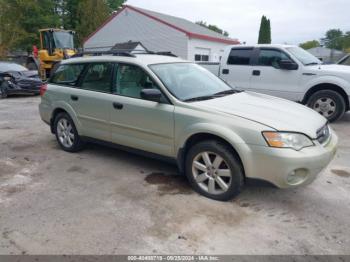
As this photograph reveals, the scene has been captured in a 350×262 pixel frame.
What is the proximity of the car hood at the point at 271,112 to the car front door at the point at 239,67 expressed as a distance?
A: 402 cm

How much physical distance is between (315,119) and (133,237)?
97.5 inches

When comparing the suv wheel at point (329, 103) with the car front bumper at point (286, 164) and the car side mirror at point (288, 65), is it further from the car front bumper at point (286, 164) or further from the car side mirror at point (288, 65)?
the car front bumper at point (286, 164)

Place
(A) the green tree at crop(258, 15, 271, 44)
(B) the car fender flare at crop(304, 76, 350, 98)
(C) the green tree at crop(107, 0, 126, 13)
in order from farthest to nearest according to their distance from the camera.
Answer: (C) the green tree at crop(107, 0, 126, 13), (A) the green tree at crop(258, 15, 271, 44), (B) the car fender flare at crop(304, 76, 350, 98)

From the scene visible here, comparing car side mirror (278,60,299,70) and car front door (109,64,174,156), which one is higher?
car side mirror (278,60,299,70)

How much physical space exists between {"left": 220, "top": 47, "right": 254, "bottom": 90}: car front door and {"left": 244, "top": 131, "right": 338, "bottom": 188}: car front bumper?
5028 millimetres

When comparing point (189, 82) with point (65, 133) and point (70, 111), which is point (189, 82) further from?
point (65, 133)

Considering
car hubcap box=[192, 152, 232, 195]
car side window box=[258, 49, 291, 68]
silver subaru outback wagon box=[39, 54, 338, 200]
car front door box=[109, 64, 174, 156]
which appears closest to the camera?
silver subaru outback wagon box=[39, 54, 338, 200]

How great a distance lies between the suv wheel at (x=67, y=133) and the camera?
5.39 metres

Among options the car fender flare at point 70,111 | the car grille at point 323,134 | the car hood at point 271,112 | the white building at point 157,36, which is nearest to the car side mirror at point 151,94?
the car hood at point 271,112

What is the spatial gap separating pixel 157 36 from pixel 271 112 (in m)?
18.3

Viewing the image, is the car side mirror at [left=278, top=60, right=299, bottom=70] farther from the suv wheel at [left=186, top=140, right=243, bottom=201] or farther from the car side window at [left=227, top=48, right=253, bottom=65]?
the suv wheel at [left=186, top=140, right=243, bottom=201]

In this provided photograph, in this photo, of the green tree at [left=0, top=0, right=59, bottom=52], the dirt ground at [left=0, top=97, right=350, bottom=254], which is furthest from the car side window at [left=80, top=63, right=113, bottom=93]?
the green tree at [left=0, top=0, right=59, bottom=52]

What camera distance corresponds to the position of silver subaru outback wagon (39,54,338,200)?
133 inches

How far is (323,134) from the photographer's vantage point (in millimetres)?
3791
